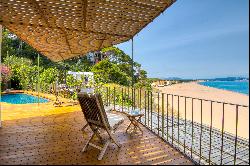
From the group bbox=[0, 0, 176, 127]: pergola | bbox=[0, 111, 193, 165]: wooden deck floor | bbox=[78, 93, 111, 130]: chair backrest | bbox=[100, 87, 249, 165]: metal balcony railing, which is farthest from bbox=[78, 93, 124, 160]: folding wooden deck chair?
bbox=[0, 0, 176, 127]: pergola

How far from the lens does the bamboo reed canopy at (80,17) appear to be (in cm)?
390

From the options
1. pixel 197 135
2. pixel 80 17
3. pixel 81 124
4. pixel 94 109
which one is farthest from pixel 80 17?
pixel 197 135

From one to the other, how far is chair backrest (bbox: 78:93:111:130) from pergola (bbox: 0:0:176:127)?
4.76 ft

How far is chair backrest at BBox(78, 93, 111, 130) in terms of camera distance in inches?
152

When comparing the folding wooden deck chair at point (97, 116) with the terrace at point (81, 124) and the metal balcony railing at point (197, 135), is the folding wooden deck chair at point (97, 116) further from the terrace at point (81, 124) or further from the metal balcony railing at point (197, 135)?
the metal balcony railing at point (197, 135)

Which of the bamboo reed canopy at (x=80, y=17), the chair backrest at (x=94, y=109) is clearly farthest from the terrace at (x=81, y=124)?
the chair backrest at (x=94, y=109)

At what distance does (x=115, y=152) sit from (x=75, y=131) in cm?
159

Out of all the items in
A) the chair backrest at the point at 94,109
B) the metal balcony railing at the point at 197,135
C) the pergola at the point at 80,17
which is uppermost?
the pergola at the point at 80,17

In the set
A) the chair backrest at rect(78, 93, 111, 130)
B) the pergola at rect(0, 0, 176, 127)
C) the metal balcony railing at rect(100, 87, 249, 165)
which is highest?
the pergola at rect(0, 0, 176, 127)

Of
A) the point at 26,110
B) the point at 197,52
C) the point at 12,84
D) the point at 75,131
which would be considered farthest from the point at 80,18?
the point at 197,52

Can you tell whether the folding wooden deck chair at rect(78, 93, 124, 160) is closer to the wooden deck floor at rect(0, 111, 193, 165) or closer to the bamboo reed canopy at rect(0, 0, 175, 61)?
the wooden deck floor at rect(0, 111, 193, 165)

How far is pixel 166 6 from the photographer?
384 cm

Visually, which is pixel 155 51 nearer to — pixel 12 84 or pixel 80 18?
pixel 12 84

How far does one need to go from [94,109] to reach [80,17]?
1.83 m
